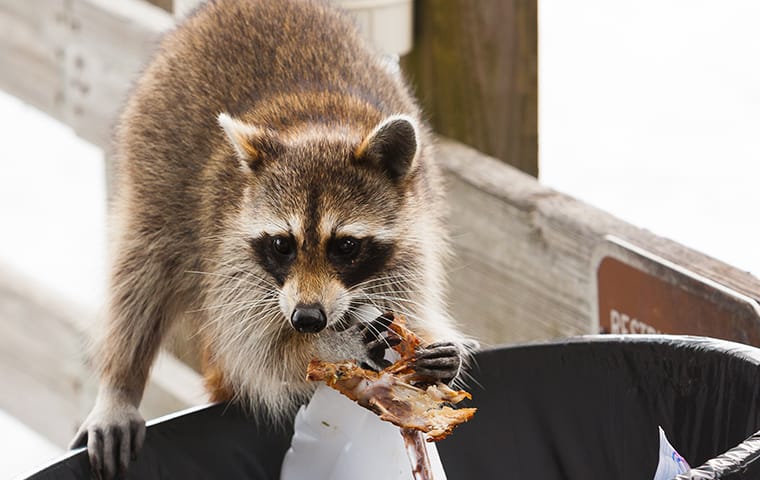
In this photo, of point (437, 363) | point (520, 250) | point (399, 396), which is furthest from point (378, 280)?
point (520, 250)

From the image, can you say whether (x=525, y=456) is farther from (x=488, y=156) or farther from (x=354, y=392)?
(x=488, y=156)

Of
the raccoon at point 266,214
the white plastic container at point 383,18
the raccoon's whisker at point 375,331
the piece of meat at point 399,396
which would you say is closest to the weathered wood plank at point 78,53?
the white plastic container at point 383,18

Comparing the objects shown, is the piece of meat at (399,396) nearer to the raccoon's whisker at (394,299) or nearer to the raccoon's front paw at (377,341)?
the raccoon's front paw at (377,341)

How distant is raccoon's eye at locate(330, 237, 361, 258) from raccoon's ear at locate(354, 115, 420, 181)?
0.13 m

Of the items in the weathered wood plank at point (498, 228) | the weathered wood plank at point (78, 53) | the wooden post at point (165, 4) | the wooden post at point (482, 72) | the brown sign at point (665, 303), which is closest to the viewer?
the brown sign at point (665, 303)

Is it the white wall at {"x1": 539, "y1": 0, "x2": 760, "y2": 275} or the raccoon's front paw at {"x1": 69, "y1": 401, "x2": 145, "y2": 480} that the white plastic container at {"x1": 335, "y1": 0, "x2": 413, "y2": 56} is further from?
the raccoon's front paw at {"x1": 69, "y1": 401, "x2": 145, "y2": 480}

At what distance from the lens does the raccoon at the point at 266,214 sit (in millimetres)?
1938

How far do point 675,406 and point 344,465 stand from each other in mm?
439

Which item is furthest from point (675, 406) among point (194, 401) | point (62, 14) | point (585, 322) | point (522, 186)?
point (62, 14)

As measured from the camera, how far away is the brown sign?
7.11 ft

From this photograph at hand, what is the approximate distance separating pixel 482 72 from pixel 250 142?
953 mm

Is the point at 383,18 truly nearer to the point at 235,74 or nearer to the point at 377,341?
the point at 235,74

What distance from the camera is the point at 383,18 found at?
110 inches

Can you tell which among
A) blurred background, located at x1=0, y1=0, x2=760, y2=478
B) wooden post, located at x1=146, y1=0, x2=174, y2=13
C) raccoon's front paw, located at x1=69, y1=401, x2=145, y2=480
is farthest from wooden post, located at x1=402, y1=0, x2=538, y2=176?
raccoon's front paw, located at x1=69, y1=401, x2=145, y2=480
